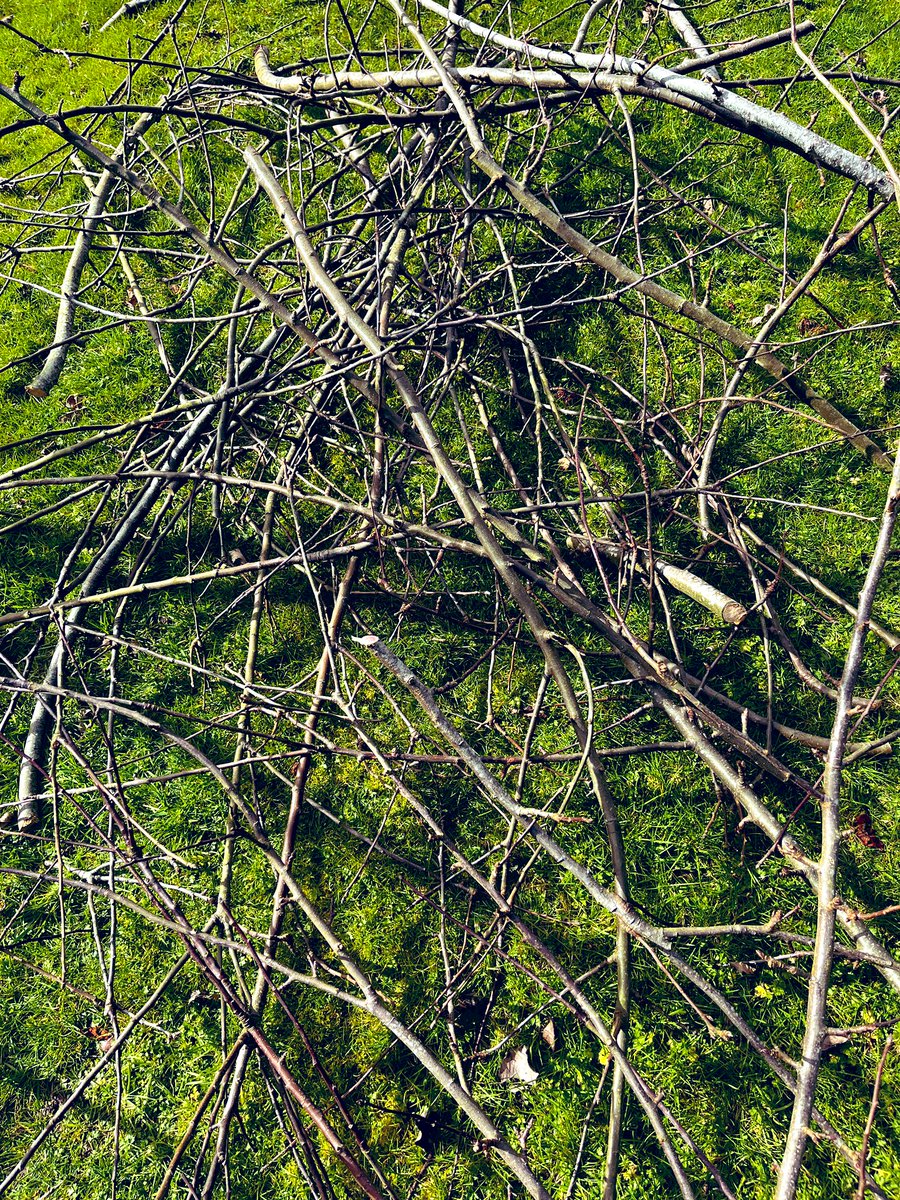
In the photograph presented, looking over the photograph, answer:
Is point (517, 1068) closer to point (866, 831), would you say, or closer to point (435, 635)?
point (866, 831)

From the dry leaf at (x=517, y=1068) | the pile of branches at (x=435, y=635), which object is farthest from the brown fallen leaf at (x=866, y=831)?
the dry leaf at (x=517, y=1068)

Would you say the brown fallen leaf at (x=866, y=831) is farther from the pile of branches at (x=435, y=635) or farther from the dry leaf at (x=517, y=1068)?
the dry leaf at (x=517, y=1068)

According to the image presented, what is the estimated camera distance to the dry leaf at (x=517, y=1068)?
7.91 feet

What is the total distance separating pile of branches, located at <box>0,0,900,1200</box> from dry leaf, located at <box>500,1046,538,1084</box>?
1 centimetres

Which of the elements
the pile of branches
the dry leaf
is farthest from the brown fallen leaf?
the dry leaf

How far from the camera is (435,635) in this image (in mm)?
3145

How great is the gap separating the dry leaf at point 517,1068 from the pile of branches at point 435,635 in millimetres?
11

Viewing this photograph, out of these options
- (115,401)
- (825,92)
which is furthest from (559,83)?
(115,401)

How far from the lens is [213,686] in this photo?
10.4ft

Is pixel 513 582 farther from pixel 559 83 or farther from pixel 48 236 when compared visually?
pixel 48 236

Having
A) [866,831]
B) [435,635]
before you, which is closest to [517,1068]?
[866,831]

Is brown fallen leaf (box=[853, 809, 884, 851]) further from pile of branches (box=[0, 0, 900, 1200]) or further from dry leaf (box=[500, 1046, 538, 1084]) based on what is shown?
dry leaf (box=[500, 1046, 538, 1084])

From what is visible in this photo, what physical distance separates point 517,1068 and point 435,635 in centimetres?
145

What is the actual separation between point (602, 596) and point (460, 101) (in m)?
1.68
